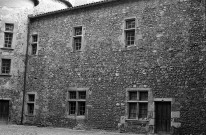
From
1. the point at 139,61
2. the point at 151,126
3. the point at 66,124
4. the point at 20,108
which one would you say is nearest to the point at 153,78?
the point at 139,61

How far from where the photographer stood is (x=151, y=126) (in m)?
14.4

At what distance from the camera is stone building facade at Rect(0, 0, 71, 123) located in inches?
788

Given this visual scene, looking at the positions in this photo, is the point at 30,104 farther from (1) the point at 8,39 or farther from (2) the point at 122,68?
(2) the point at 122,68

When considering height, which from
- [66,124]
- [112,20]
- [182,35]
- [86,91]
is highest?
[112,20]

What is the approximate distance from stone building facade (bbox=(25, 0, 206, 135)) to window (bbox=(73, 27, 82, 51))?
5cm

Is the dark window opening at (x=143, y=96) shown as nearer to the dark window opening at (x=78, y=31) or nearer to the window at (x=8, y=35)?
the dark window opening at (x=78, y=31)

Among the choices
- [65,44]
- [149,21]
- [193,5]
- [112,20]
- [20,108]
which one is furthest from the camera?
[20,108]

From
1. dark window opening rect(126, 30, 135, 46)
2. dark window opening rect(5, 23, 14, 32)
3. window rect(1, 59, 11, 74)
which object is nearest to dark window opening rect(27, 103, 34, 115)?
window rect(1, 59, 11, 74)

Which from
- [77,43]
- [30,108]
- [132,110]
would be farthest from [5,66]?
[132,110]

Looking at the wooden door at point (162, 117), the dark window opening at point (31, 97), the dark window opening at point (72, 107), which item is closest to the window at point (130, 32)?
the wooden door at point (162, 117)

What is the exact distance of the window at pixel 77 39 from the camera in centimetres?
1785

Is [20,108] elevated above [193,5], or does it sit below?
below

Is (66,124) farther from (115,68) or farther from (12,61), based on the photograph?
(12,61)

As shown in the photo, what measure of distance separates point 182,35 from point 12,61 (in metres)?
10.8
